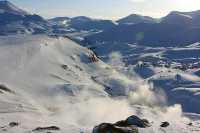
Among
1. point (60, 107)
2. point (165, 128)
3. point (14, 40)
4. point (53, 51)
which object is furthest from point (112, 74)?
point (165, 128)

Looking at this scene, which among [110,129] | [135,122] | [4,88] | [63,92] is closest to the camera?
[110,129]

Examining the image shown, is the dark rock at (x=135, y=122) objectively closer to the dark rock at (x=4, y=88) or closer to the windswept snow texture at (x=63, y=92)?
the windswept snow texture at (x=63, y=92)

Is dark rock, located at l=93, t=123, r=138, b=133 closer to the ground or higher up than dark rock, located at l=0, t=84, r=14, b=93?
higher up

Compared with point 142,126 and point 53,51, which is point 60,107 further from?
point 53,51

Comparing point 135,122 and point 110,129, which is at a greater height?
point 110,129

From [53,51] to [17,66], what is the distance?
31839mm

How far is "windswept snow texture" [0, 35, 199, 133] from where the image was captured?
64750mm

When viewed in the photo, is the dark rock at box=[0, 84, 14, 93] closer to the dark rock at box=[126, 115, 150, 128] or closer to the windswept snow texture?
the windswept snow texture

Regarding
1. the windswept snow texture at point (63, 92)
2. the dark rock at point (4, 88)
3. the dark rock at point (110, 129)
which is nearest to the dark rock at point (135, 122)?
the windswept snow texture at point (63, 92)

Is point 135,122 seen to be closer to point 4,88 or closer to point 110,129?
point 110,129

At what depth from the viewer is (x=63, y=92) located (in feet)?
356

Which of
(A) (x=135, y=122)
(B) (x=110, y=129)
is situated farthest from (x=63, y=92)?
(B) (x=110, y=129)

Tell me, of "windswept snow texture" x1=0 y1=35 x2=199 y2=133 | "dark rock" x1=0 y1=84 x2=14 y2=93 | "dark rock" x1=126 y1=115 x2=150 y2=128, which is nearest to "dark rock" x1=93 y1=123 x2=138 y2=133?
"windswept snow texture" x1=0 y1=35 x2=199 y2=133

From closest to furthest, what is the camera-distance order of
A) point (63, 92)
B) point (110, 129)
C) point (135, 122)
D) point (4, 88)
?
point (110, 129), point (135, 122), point (4, 88), point (63, 92)
